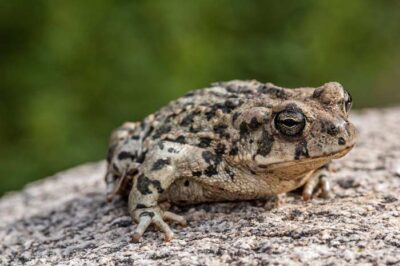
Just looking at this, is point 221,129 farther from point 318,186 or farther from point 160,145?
point 318,186

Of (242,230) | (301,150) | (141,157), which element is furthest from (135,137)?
(301,150)

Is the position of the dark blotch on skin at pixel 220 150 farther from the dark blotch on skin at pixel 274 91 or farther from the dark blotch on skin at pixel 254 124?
the dark blotch on skin at pixel 274 91

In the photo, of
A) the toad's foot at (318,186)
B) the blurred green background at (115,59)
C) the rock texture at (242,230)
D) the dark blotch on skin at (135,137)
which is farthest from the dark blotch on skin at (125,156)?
the blurred green background at (115,59)

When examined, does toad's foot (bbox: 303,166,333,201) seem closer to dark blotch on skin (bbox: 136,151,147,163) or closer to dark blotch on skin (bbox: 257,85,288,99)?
dark blotch on skin (bbox: 257,85,288,99)

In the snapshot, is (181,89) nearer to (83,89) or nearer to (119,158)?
(83,89)

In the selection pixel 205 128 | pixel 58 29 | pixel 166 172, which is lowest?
pixel 166 172

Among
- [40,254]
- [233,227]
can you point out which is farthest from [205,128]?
[40,254]

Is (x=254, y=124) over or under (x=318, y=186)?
over
